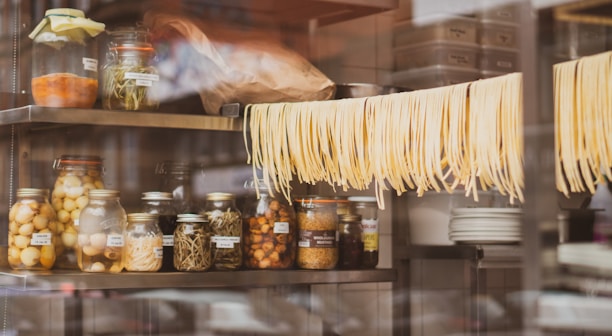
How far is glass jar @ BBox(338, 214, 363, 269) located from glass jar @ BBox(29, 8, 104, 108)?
2.10 feet

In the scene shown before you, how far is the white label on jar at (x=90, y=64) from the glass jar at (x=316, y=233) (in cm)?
54

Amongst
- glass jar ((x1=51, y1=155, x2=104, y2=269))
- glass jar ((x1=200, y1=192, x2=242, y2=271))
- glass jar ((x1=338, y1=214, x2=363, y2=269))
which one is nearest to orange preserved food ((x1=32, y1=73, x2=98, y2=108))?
glass jar ((x1=51, y1=155, x2=104, y2=269))

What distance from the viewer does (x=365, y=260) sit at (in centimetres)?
216

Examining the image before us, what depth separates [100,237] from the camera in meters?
1.87

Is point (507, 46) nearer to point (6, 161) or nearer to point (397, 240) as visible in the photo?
point (397, 240)

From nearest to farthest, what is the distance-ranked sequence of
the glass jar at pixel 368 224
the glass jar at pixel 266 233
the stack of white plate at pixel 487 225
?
1. the glass jar at pixel 266 233
2. the glass jar at pixel 368 224
3. the stack of white plate at pixel 487 225

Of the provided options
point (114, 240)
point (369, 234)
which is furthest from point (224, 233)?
point (369, 234)

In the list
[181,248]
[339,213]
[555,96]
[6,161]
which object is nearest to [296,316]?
[339,213]

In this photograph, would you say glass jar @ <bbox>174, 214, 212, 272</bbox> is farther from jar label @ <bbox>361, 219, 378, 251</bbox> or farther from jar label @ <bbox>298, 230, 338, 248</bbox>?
jar label @ <bbox>361, 219, 378, 251</bbox>

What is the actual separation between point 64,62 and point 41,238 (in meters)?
0.36

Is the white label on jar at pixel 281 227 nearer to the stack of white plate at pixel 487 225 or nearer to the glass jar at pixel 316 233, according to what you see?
the glass jar at pixel 316 233

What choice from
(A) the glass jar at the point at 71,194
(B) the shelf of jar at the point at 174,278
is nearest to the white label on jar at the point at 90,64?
(A) the glass jar at the point at 71,194

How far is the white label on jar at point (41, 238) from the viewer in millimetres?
1872

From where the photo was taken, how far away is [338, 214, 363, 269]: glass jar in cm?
214
